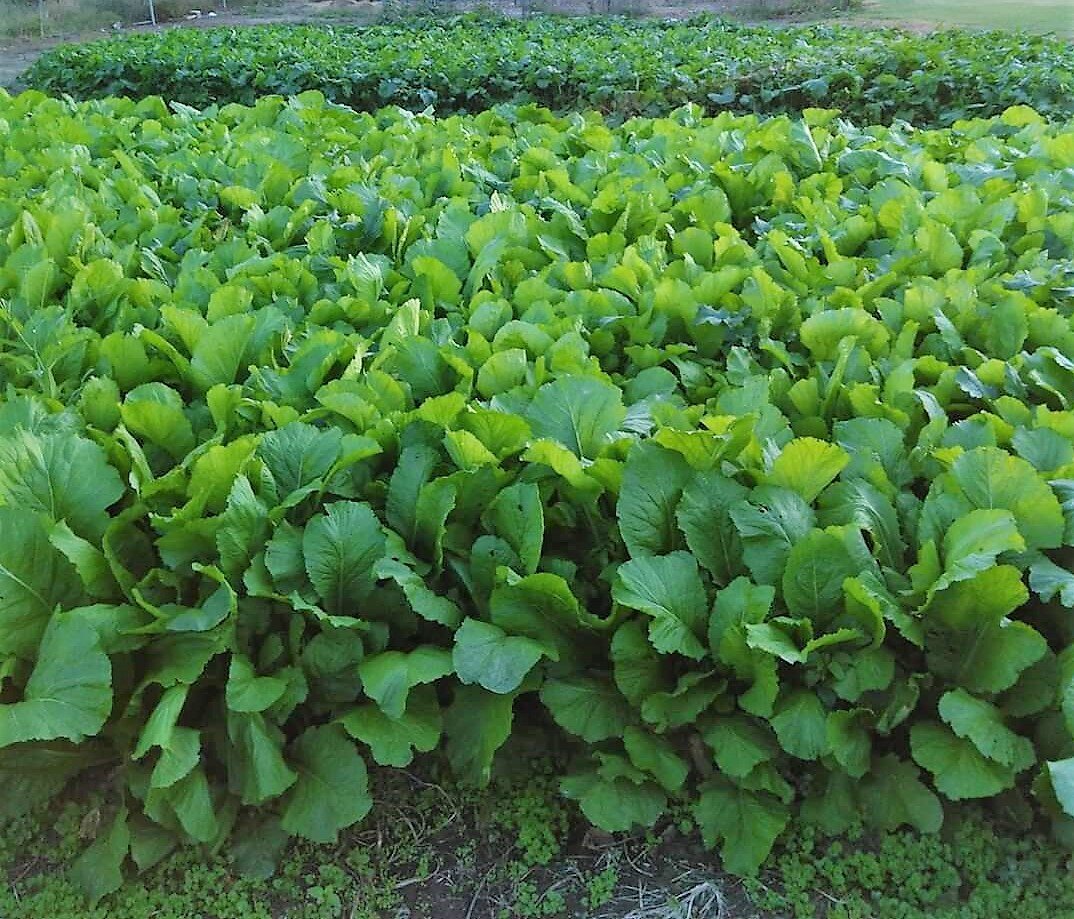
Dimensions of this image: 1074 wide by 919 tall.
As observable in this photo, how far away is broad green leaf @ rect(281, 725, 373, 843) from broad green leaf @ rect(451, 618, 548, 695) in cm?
33

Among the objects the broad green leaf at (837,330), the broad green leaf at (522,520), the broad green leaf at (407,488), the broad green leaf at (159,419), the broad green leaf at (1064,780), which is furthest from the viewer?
the broad green leaf at (837,330)

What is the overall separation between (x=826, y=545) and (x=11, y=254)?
8.91ft

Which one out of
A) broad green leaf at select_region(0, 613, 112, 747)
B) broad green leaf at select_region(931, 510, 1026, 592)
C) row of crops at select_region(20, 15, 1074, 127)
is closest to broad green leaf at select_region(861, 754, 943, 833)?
broad green leaf at select_region(931, 510, 1026, 592)

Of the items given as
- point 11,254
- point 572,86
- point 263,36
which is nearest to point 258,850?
point 11,254

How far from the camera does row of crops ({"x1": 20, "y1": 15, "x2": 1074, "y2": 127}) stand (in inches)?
320

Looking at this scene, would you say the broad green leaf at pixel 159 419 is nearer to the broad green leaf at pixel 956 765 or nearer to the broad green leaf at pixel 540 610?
the broad green leaf at pixel 540 610

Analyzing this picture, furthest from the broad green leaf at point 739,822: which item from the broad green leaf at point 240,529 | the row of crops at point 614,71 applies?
the row of crops at point 614,71

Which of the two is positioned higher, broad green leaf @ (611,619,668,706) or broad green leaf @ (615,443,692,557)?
broad green leaf @ (615,443,692,557)

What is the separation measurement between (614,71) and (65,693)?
825cm

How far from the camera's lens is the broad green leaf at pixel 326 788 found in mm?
2062

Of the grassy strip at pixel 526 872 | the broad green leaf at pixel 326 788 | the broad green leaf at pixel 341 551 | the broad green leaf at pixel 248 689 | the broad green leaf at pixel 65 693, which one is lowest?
the grassy strip at pixel 526 872

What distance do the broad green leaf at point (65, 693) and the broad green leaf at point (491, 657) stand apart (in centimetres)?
66

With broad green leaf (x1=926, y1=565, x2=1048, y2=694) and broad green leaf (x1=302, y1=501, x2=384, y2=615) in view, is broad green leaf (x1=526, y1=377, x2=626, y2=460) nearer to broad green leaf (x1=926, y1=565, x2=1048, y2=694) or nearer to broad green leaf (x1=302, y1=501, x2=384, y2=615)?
broad green leaf (x1=302, y1=501, x2=384, y2=615)

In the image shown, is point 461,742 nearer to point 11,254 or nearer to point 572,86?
point 11,254
